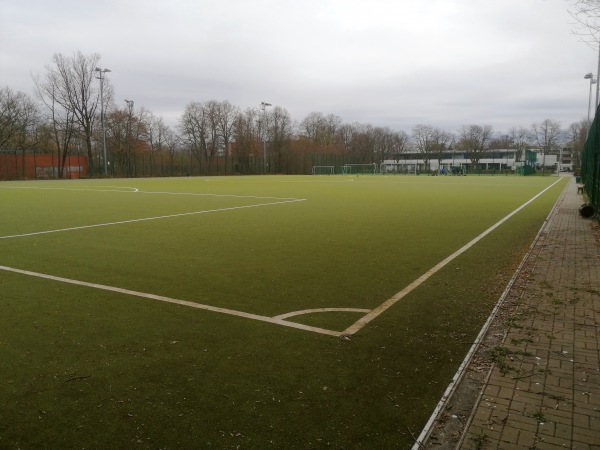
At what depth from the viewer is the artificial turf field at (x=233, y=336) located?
121 inches

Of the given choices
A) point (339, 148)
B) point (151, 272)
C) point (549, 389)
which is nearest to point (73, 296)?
point (151, 272)

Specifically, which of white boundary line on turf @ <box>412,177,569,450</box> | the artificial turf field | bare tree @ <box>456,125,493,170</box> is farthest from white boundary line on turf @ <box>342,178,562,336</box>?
bare tree @ <box>456,125,493,170</box>

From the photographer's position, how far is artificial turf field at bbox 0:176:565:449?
3.07 metres

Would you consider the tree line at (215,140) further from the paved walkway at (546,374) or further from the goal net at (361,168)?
the paved walkway at (546,374)

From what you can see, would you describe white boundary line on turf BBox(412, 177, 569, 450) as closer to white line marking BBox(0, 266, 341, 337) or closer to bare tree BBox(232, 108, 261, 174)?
white line marking BBox(0, 266, 341, 337)

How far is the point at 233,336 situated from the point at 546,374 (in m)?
2.78

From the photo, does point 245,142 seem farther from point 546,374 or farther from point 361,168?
point 546,374

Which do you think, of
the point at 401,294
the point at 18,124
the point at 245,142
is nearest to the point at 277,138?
the point at 245,142

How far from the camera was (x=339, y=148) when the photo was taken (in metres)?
106

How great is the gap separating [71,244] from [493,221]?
11306mm

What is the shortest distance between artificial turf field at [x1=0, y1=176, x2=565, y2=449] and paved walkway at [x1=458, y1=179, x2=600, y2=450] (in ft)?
1.20

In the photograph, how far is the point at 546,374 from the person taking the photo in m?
3.75

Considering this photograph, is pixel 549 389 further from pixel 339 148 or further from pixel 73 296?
pixel 339 148

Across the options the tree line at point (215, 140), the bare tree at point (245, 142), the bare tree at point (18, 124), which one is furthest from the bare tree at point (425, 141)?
the bare tree at point (18, 124)
